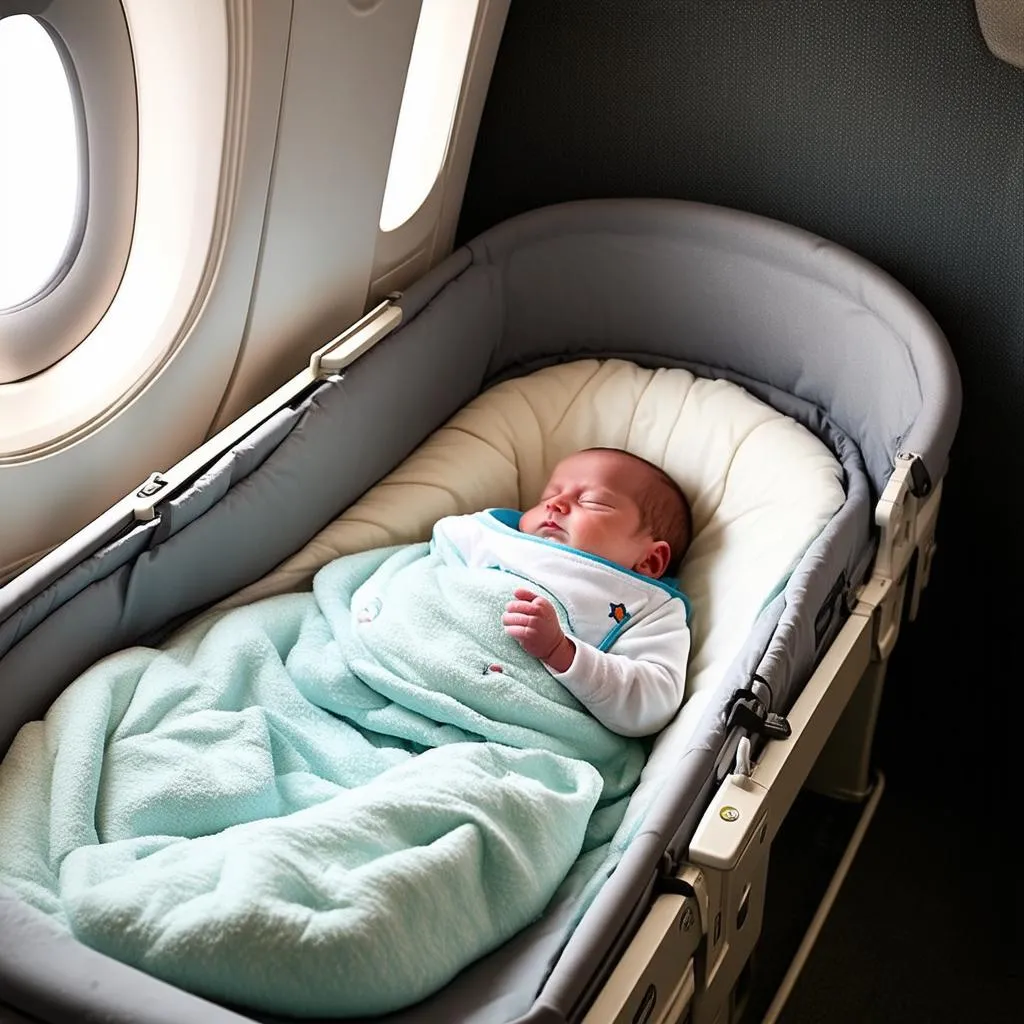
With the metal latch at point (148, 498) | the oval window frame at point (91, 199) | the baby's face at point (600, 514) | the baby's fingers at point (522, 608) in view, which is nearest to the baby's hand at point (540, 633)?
the baby's fingers at point (522, 608)

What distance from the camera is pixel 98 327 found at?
1963mm

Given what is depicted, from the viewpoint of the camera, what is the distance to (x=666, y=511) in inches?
82.7

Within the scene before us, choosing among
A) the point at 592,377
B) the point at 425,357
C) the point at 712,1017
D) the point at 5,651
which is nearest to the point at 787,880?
the point at 712,1017

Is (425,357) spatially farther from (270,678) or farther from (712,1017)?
(712,1017)

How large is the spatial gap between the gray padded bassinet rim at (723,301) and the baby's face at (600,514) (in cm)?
41

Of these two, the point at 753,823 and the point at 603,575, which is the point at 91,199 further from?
the point at 753,823

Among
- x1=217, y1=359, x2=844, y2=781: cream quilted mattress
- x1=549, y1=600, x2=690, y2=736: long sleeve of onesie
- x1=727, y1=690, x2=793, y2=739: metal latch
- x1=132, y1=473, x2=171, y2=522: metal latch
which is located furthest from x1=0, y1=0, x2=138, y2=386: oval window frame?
x1=727, y1=690, x2=793, y2=739: metal latch

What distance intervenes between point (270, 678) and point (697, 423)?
0.93m

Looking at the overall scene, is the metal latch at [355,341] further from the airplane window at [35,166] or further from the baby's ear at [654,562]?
the baby's ear at [654,562]

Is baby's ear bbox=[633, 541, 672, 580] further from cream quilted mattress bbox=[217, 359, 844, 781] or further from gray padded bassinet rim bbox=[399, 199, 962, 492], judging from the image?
gray padded bassinet rim bbox=[399, 199, 962, 492]

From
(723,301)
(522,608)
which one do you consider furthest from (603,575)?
(723,301)

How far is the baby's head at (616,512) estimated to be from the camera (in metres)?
2.03

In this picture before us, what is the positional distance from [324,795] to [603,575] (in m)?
0.55

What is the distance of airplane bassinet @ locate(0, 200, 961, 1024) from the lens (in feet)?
4.45
